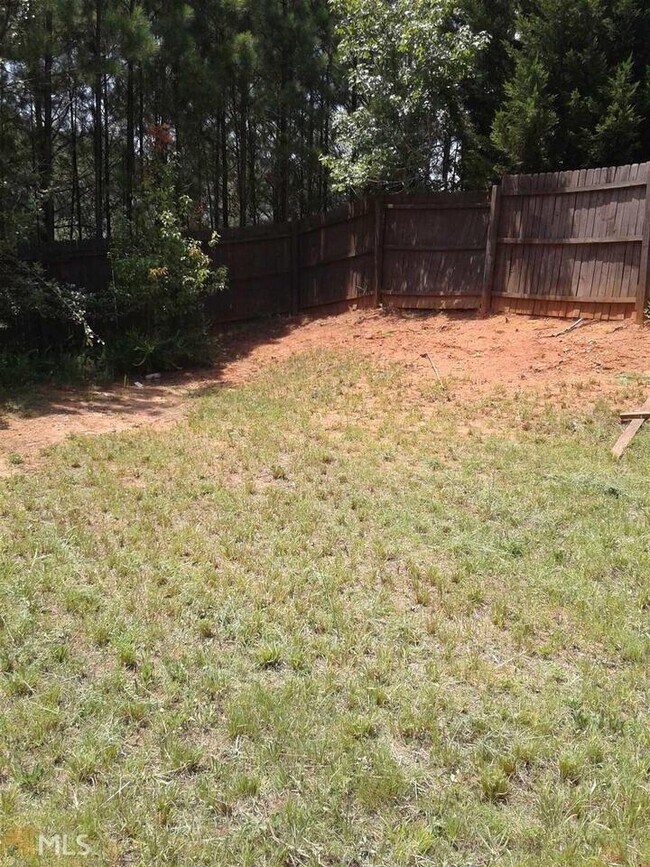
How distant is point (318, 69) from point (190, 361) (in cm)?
851

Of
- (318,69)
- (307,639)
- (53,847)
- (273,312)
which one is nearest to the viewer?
(53,847)

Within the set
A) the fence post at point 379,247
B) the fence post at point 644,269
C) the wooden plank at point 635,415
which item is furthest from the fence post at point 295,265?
the wooden plank at point 635,415

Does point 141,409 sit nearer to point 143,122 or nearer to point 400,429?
point 400,429

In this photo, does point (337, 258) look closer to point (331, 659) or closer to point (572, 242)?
point (572, 242)

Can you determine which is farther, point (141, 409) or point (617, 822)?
point (141, 409)

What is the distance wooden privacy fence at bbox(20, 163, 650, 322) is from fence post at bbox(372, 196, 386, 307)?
0.06 feet

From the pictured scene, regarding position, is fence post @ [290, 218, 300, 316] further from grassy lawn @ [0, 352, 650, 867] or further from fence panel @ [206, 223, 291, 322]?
grassy lawn @ [0, 352, 650, 867]

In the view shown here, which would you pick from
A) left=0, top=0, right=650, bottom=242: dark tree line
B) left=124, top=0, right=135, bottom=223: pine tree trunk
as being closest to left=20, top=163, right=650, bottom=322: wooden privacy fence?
left=0, top=0, right=650, bottom=242: dark tree line

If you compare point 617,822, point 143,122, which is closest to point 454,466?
point 617,822

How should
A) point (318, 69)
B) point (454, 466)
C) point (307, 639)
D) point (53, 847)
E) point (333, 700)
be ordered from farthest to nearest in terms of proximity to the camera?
1. point (318, 69)
2. point (454, 466)
3. point (307, 639)
4. point (333, 700)
5. point (53, 847)

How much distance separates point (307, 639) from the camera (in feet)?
10.2

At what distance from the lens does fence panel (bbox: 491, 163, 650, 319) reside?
8.63 metres

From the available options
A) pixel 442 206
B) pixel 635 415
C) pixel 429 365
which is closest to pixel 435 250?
pixel 442 206

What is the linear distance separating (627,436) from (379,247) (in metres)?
7.00
